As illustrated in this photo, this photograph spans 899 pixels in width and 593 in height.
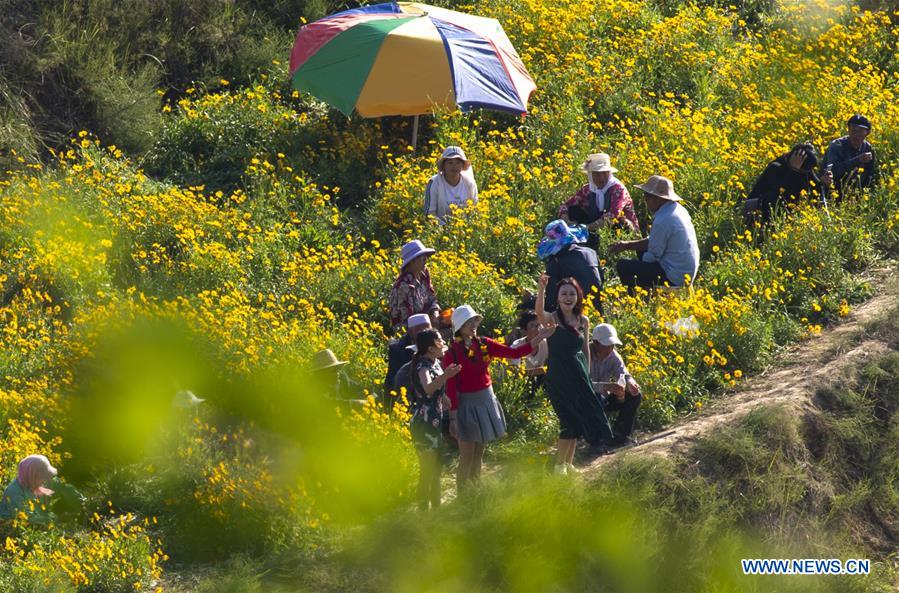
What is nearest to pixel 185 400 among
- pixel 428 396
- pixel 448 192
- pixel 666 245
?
pixel 428 396

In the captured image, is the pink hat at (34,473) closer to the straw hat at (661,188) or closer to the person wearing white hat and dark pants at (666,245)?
the person wearing white hat and dark pants at (666,245)

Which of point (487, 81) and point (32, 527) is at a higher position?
point (487, 81)

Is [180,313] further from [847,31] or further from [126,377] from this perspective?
[847,31]

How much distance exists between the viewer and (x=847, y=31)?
649 inches

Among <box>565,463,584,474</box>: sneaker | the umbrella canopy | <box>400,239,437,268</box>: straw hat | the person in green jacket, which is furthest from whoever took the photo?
the umbrella canopy

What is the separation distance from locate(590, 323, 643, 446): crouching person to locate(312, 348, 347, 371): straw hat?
1.85 metres

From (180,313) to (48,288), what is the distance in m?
1.73

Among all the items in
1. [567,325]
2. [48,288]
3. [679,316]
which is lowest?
[48,288]

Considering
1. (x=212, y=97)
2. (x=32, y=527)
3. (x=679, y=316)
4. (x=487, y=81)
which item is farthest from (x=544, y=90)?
(x=32, y=527)

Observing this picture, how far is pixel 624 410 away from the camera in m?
9.72

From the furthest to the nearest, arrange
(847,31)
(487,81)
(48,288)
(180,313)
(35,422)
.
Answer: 1. (847,31)
2. (487,81)
3. (48,288)
4. (180,313)
5. (35,422)

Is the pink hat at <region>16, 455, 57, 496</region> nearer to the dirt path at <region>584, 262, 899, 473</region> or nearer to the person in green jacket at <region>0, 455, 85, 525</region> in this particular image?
the person in green jacket at <region>0, 455, 85, 525</region>

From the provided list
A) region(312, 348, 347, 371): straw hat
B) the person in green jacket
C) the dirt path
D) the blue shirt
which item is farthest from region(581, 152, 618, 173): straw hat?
the person in green jacket

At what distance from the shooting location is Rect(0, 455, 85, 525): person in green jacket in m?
9.02
